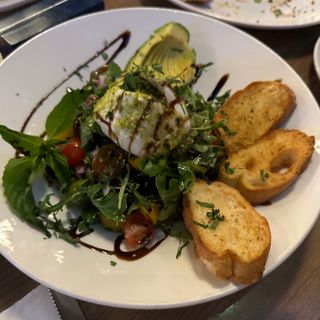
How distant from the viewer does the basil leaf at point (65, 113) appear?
4.51 feet

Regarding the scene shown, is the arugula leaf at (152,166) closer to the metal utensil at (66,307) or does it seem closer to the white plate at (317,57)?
the metal utensil at (66,307)

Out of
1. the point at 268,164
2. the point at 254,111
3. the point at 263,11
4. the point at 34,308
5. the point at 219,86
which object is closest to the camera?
the point at 34,308

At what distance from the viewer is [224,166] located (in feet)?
4.41

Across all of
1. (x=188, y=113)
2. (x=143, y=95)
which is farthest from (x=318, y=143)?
(x=143, y=95)

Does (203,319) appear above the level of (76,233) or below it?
below

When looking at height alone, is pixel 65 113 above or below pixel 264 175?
above

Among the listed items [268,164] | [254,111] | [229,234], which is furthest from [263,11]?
[229,234]

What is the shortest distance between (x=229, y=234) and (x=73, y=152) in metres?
0.49

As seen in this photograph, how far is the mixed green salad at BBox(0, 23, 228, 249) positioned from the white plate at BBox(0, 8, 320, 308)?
0.06 metres

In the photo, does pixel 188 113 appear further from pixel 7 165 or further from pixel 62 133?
pixel 7 165

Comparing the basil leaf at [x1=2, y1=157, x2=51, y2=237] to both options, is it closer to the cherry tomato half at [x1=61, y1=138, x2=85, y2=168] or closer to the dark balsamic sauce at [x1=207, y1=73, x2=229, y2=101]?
the cherry tomato half at [x1=61, y1=138, x2=85, y2=168]

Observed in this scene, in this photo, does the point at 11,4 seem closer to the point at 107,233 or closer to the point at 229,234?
the point at 107,233

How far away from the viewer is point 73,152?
1.35 meters

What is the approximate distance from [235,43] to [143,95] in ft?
1.64
